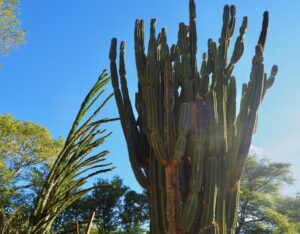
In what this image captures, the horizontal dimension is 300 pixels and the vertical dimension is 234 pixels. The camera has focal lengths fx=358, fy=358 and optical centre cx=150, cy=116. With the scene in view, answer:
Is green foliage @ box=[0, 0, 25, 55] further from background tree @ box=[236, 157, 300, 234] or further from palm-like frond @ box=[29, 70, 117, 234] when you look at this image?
background tree @ box=[236, 157, 300, 234]

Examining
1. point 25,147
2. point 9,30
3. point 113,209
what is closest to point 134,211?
point 113,209

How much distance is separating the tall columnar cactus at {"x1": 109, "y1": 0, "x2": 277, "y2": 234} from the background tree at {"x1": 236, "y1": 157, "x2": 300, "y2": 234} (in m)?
14.2

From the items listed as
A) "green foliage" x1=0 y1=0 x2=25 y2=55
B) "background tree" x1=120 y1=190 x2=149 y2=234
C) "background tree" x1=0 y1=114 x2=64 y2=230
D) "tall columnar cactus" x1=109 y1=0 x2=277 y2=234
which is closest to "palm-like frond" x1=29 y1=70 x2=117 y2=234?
"tall columnar cactus" x1=109 y1=0 x2=277 y2=234

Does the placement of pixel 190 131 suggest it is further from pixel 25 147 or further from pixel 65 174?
pixel 25 147

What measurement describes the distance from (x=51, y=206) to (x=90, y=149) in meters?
0.52

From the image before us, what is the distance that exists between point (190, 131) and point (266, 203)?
1719cm

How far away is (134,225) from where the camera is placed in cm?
1975

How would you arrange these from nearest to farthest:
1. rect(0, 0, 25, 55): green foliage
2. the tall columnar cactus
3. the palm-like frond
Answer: the palm-like frond, the tall columnar cactus, rect(0, 0, 25, 55): green foliage

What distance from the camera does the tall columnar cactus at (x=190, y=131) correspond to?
340 centimetres

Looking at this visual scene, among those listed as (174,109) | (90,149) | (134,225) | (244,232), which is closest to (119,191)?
(134,225)

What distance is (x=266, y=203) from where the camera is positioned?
63.1 feet

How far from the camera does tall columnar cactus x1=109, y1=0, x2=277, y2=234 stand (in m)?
3.40

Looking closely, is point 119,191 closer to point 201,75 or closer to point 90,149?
point 201,75

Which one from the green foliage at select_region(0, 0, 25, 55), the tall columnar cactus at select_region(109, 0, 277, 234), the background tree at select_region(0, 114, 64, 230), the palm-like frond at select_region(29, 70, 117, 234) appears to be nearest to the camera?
the palm-like frond at select_region(29, 70, 117, 234)
